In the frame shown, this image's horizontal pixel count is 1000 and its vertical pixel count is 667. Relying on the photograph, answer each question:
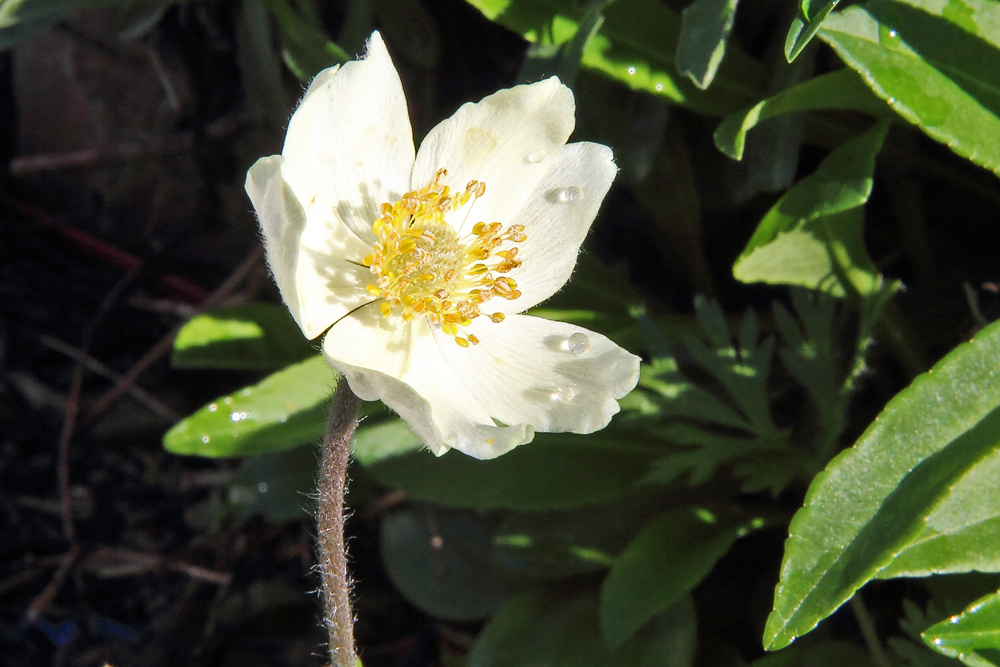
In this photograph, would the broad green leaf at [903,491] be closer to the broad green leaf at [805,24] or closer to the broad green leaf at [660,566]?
the broad green leaf at [660,566]

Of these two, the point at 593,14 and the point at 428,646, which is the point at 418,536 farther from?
the point at 593,14

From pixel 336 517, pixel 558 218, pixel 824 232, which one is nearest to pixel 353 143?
pixel 558 218

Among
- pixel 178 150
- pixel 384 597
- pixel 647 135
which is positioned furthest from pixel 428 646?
pixel 178 150

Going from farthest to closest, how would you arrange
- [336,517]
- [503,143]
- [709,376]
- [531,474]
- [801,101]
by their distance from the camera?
[709,376]
[531,474]
[801,101]
[503,143]
[336,517]

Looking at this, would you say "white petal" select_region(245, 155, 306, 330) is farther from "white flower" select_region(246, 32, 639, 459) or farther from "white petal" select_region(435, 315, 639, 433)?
"white petal" select_region(435, 315, 639, 433)

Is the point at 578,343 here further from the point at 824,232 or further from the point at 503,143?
the point at 824,232

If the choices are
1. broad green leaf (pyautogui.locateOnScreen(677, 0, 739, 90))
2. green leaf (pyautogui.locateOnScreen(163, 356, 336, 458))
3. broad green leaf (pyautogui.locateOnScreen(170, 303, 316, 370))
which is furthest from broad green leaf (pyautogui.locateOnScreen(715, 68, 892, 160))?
broad green leaf (pyautogui.locateOnScreen(170, 303, 316, 370))
